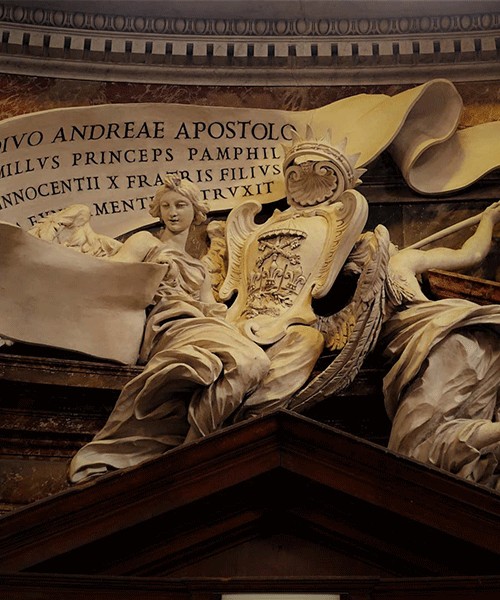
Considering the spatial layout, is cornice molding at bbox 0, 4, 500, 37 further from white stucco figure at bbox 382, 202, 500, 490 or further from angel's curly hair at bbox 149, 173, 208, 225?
white stucco figure at bbox 382, 202, 500, 490

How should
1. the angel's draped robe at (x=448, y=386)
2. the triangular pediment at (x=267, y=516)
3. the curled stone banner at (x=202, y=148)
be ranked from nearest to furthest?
the triangular pediment at (x=267, y=516), the angel's draped robe at (x=448, y=386), the curled stone banner at (x=202, y=148)

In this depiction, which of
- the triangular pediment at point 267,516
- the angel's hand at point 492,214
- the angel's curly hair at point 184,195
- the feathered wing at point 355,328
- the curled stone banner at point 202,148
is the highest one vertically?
the curled stone banner at point 202,148

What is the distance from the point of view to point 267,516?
155 inches

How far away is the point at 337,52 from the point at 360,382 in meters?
2.63

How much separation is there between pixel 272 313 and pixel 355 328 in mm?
443

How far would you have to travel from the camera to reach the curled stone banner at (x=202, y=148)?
22.5ft

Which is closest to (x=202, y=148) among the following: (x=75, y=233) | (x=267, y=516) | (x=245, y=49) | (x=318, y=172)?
(x=245, y=49)

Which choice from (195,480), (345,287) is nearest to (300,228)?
(345,287)

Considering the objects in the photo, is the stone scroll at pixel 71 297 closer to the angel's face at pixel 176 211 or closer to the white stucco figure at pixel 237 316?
the white stucco figure at pixel 237 316

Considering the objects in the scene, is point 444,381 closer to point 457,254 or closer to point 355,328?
point 355,328

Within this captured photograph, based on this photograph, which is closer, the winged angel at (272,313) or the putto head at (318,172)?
the winged angel at (272,313)

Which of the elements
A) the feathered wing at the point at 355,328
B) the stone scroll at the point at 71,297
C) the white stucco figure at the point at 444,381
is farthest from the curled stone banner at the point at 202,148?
the white stucco figure at the point at 444,381

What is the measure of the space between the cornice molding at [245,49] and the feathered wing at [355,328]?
1995 millimetres

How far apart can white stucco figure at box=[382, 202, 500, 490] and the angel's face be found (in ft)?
3.28
